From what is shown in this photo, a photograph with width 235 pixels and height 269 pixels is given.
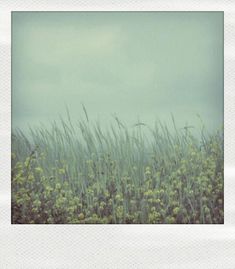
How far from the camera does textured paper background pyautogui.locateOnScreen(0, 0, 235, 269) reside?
5.12m

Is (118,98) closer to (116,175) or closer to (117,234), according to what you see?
(116,175)

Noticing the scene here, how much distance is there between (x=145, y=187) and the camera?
17.1 ft

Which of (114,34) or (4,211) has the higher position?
(114,34)

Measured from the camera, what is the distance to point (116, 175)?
5.24 meters

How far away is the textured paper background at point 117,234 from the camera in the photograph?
512 centimetres

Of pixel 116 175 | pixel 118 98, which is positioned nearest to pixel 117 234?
pixel 116 175

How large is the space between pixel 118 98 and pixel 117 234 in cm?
118

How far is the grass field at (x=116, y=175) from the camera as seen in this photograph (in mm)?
5203

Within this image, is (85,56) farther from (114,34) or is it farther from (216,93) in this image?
(216,93)

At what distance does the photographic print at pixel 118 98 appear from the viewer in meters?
5.21

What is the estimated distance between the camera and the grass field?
5203 mm

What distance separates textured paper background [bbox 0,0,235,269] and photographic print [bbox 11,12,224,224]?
6 centimetres

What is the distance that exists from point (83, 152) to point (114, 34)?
107 cm

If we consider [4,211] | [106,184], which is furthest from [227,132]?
[4,211]
